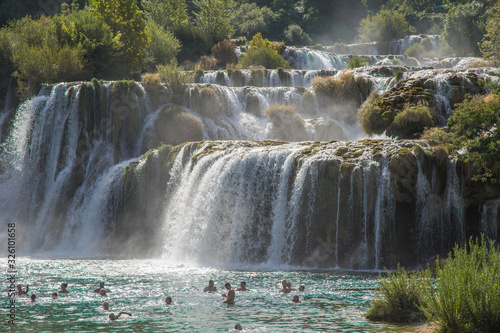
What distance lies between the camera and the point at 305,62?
53.1 m

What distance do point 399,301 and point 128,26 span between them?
1529 inches

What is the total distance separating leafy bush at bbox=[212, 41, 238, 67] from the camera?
5372cm

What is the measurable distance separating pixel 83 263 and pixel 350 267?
39.1 ft

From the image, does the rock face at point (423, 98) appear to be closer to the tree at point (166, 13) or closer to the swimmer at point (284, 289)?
the swimmer at point (284, 289)

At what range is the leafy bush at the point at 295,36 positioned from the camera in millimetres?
80938

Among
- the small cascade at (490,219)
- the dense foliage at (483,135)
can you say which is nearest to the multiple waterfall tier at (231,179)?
the small cascade at (490,219)

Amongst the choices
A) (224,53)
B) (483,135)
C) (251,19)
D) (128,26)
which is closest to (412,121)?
(483,135)

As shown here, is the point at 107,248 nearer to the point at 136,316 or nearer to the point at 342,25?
the point at 136,316

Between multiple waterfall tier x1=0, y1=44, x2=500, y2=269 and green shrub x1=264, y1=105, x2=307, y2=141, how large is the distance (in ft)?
0.30

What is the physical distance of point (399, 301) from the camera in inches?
475

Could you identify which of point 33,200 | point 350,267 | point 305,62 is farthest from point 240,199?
point 305,62

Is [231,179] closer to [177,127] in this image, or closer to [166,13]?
[177,127]


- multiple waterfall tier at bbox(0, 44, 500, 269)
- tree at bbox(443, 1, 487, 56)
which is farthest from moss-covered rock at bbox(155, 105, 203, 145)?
tree at bbox(443, 1, 487, 56)

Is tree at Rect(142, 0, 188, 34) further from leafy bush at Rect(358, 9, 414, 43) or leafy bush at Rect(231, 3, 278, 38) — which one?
leafy bush at Rect(358, 9, 414, 43)
